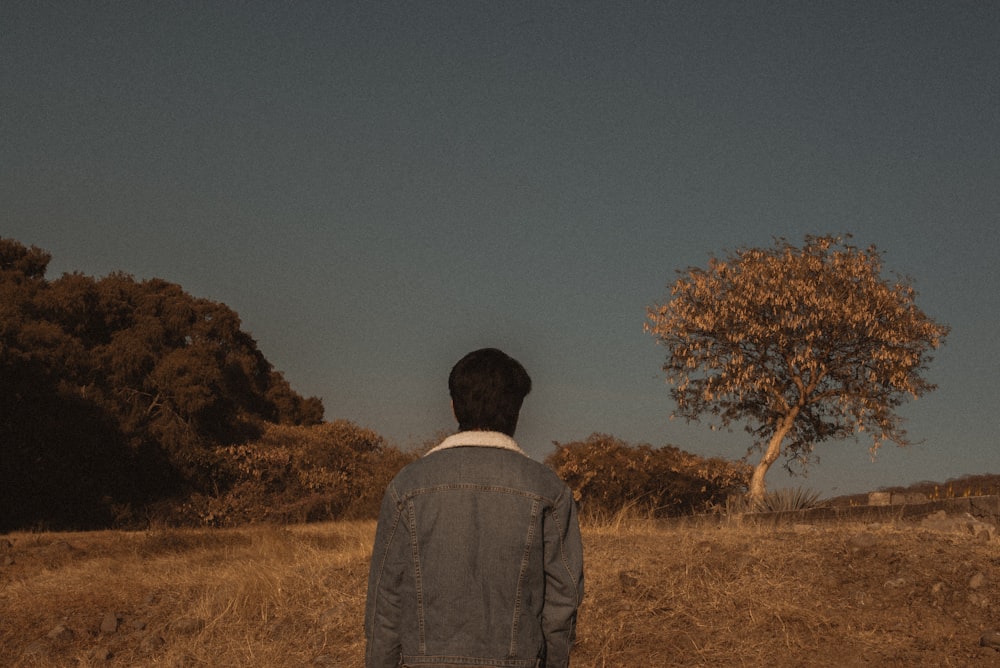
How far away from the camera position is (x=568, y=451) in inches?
791

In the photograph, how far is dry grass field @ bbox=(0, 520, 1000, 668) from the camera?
922 centimetres

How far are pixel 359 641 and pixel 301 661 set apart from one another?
69cm

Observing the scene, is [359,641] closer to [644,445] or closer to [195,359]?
[644,445]

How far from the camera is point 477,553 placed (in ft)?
12.5

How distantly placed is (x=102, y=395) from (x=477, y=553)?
79.1 feet

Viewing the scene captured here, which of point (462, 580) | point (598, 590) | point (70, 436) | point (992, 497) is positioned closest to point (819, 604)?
point (598, 590)

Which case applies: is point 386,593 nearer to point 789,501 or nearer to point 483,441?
point 483,441

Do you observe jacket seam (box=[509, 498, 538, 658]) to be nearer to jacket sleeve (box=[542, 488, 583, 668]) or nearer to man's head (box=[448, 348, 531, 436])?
jacket sleeve (box=[542, 488, 583, 668])

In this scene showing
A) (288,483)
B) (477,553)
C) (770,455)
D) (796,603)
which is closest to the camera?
(477,553)

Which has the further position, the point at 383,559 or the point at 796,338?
the point at 796,338

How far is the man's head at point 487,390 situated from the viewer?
152 inches

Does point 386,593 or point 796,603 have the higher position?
point 386,593

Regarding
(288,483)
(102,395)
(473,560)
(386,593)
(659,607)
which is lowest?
(659,607)

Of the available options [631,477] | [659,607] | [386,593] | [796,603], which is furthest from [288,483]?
[386,593]
